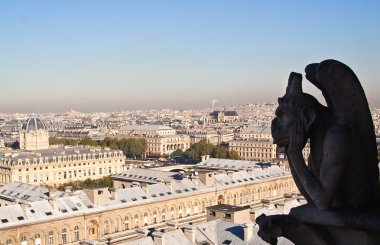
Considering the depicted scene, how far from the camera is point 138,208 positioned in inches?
1900

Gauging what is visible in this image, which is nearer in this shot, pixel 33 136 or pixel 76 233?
pixel 76 233

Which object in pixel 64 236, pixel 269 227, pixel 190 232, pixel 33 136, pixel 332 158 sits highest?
pixel 332 158

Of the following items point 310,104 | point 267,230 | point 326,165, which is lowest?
point 267,230

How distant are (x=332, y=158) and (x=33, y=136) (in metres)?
118

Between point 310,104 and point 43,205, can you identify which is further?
point 43,205

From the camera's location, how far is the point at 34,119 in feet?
399

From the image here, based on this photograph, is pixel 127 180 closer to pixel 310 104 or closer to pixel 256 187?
pixel 256 187

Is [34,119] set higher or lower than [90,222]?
higher

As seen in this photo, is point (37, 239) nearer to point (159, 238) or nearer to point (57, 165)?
point (159, 238)

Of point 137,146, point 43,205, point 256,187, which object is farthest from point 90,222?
point 137,146

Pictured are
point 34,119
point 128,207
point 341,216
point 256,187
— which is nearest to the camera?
point 341,216

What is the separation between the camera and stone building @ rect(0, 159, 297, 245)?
134 ft

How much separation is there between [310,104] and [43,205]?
39770 mm

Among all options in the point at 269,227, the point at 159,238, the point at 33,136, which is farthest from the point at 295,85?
the point at 33,136
